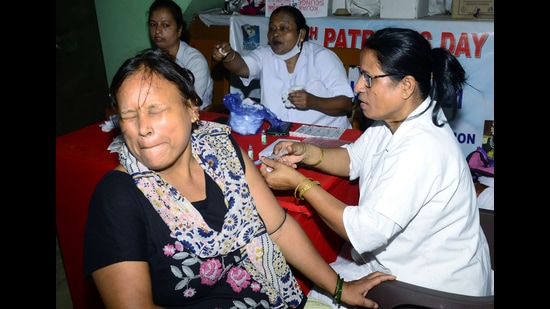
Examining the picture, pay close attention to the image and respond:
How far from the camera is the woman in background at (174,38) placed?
3.92 metres

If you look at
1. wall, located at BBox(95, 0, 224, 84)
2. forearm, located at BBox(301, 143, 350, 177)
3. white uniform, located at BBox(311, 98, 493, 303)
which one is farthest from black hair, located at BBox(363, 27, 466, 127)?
wall, located at BBox(95, 0, 224, 84)

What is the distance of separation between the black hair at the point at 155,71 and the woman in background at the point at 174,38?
2363 millimetres

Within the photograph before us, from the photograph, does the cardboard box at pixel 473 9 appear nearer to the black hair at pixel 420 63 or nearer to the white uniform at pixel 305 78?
the white uniform at pixel 305 78

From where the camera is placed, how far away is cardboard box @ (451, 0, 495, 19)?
4.22 m

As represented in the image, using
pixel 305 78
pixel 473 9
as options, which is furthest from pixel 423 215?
pixel 473 9

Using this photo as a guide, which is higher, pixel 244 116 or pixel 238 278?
pixel 244 116

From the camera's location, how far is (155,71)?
1484mm

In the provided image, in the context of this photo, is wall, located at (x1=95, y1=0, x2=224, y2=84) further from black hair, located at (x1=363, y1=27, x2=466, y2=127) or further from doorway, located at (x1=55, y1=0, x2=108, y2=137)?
black hair, located at (x1=363, y1=27, x2=466, y2=127)

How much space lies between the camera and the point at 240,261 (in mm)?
1675

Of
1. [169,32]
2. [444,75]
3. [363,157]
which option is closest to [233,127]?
[363,157]

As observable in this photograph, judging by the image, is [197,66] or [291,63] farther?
[197,66]

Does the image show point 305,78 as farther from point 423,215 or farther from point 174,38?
point 423,215

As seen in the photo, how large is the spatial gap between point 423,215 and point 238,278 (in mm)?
760
